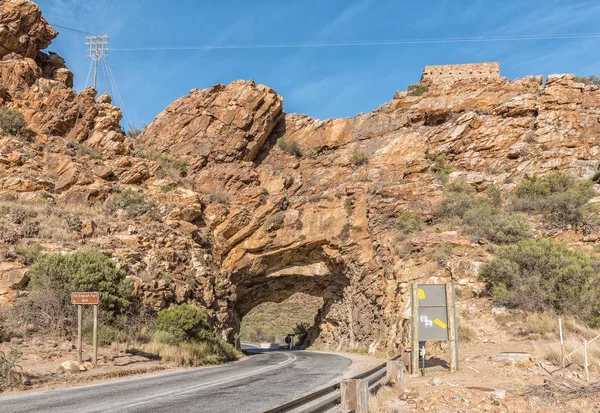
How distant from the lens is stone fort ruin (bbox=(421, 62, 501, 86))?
4338 cm

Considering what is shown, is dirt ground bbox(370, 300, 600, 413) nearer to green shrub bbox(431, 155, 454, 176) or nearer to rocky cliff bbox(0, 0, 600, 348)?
rocky cliff bbox(0, 0, 600, 348)

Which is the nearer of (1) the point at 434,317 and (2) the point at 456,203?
(1) the point at 434,317

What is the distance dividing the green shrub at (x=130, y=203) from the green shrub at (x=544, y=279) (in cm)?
2075

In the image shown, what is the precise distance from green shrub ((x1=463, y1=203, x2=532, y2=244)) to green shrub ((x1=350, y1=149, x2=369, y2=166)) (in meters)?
12.5

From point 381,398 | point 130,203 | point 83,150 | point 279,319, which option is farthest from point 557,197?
point 279,319

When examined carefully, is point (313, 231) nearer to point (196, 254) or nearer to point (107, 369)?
point (196, 254)

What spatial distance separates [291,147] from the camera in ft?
134

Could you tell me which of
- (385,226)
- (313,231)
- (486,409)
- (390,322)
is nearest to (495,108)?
(385,226)

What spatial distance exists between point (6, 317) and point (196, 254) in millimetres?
13536

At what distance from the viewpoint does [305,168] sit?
39781mm

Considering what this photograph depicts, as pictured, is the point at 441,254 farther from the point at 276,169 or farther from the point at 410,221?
the point at 276,169

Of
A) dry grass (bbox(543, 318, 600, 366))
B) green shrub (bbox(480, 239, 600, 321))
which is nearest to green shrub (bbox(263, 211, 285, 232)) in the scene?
green shrub (bbox(480, 239, 600, 321))

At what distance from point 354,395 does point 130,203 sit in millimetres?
26214

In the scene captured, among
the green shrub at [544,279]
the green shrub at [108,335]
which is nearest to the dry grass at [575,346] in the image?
the green shrub at [544,279]
